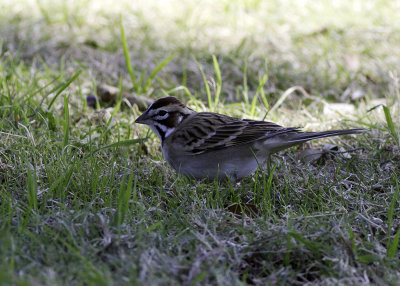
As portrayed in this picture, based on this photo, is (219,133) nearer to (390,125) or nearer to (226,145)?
(226,145)

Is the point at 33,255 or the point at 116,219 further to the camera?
the point at 116,219

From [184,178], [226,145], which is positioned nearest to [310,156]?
[226,145]

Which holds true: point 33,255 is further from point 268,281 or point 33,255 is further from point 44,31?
point 44,31

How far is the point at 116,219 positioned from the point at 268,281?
0.87 metres

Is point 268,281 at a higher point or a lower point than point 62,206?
lower

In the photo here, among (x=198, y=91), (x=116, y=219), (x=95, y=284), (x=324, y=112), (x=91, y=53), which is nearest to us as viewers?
(x=95, y=284)

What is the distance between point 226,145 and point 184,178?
396mm

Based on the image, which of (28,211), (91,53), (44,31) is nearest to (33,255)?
(28,211)

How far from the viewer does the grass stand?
2.81 meters

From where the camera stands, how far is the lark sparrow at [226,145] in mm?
4223

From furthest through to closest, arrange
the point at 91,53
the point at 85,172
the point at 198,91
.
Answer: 1. the point at 91,53
2. the point at 198,91
3. the point at 85,172

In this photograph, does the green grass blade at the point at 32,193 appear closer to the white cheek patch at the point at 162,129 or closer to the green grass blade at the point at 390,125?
the white cheek patch at the point at 162,129

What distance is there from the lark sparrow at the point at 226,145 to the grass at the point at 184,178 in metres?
0.12

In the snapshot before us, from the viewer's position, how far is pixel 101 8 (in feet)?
26.2
